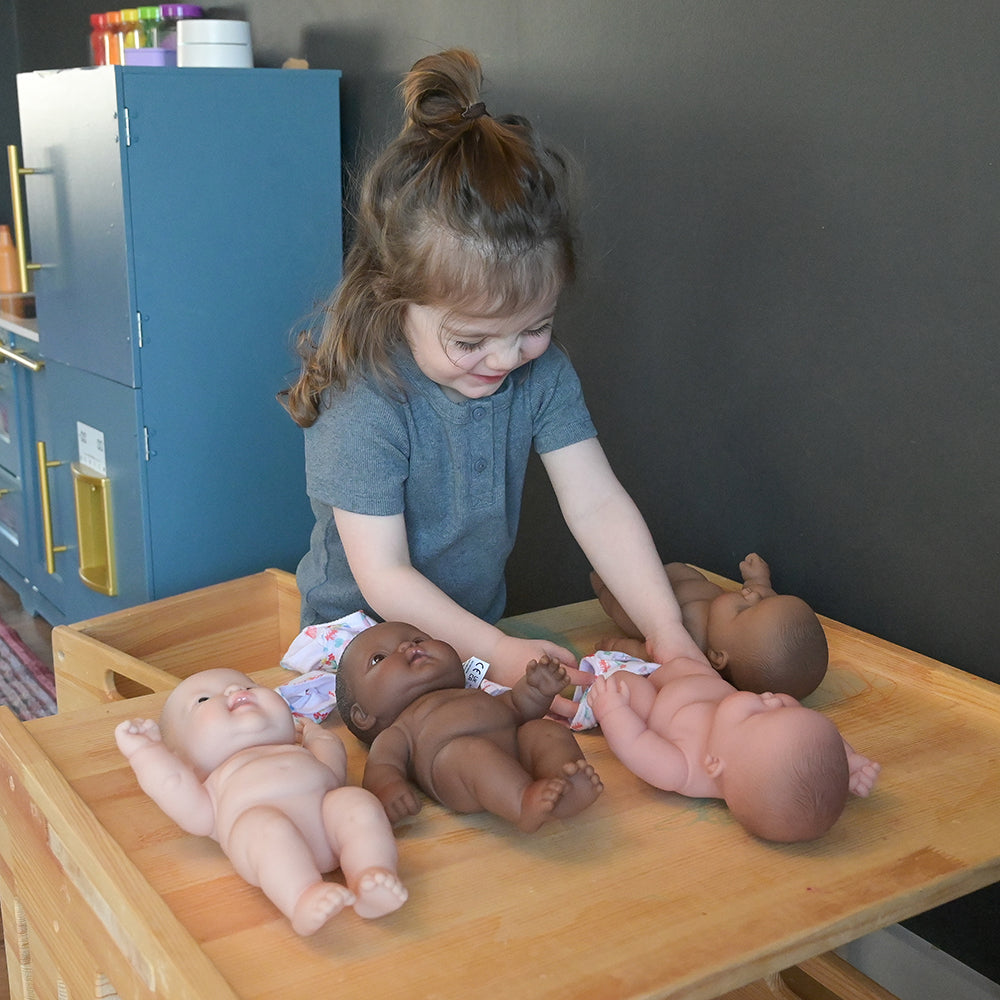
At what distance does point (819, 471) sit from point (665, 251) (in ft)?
1.17

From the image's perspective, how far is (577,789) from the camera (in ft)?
2.54

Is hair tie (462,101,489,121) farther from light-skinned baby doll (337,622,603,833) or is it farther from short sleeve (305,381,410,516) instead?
light-skinned baby doll (337,622,603,833)

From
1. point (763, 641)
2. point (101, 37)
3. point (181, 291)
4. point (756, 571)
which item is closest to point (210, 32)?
point (181, 291)

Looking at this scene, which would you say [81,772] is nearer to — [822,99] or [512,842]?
[512,842]

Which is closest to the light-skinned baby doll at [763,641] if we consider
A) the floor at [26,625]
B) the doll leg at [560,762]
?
the doll leg at [560,762]

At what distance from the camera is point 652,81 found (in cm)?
142

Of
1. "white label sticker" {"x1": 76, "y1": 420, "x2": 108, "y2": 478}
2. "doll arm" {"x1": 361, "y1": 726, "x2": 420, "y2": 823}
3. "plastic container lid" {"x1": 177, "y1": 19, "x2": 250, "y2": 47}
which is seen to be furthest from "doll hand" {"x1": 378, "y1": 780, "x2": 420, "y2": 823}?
"plastic container lid" {"x1": 177, "y1": 19, "x2": 250, "y2": 47}

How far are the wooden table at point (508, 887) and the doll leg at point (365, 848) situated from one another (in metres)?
0.02

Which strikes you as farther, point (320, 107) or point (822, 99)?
point (320, 107)

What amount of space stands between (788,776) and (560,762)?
0.16 m

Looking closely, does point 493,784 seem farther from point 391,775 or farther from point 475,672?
point 475,672

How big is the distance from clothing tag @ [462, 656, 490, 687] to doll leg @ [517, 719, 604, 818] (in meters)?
0.14

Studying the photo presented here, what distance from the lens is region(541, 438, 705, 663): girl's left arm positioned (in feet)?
3.65

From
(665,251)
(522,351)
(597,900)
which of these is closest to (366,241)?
(522,351)
